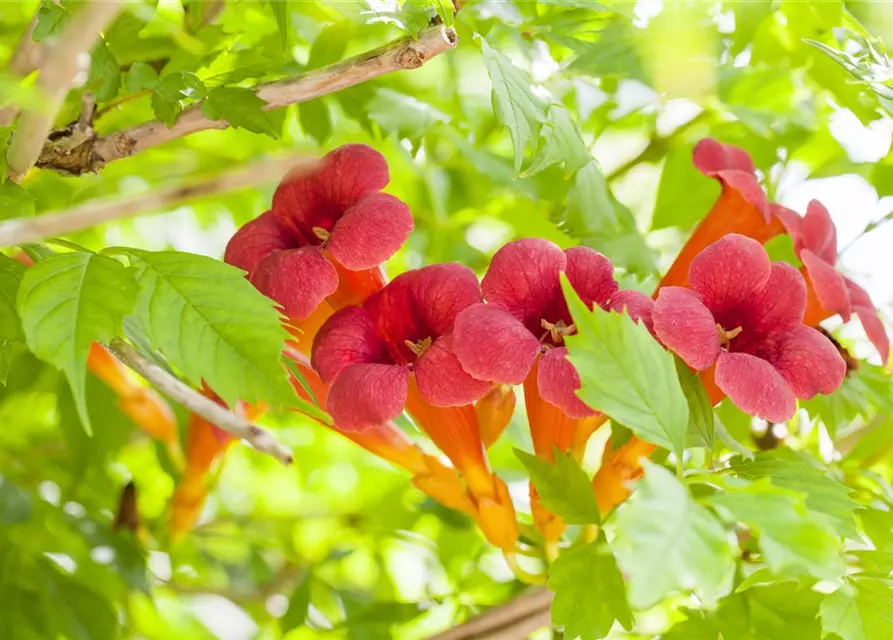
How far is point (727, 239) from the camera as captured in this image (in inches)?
32.4

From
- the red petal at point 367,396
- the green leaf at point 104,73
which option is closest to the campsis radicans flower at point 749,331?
the red petal at point 367,396

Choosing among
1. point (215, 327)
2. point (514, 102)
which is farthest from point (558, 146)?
point (215, 327)

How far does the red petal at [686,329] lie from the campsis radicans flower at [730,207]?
24 cm

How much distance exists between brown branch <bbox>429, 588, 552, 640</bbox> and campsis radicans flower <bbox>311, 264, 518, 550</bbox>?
9cm

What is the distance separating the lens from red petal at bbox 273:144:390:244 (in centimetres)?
93

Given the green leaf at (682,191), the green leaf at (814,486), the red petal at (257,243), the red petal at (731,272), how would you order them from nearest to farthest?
the green leaf at (814,486) < the red petal at (731,272) < the red petal at (257,243) < the green leaf at (682,191)

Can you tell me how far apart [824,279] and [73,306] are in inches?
27.6

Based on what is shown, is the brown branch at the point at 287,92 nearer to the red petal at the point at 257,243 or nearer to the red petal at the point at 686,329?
the red petal at the point at 257,243

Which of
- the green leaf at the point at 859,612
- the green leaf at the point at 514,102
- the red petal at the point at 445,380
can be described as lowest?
the green leaf at the point at 859,612

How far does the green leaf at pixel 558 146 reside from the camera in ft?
2.99

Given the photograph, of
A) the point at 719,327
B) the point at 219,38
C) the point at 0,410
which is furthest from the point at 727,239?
the point at 0,410

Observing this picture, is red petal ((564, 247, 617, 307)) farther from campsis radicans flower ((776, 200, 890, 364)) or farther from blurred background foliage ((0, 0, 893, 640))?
campsis radicans flower ((776, 200, 890, 364))

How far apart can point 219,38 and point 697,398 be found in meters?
0.70

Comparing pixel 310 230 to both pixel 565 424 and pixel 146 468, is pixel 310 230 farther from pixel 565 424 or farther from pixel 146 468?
pixel 146 468
